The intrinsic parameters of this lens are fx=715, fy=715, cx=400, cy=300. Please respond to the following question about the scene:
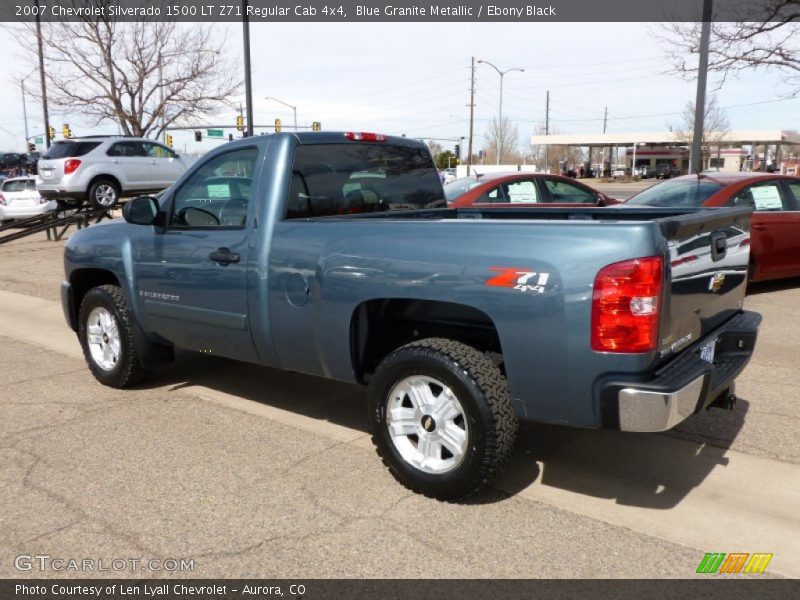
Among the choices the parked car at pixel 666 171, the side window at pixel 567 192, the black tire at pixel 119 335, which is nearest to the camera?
the black tire at pixel 119 335

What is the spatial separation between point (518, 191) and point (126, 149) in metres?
10.5

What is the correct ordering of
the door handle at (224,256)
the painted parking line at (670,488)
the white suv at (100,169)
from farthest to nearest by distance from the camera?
the white suv at (100,169) < the door handle at (224,256) < the painted parking line at (670,488)

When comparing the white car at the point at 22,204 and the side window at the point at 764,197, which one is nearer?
the side window at the point at 764,197

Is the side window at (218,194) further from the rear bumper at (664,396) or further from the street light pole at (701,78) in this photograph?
the street light pole at (701,78)

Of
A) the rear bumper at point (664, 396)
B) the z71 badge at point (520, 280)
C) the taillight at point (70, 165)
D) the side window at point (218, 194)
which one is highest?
the taillight at point (70, 165)

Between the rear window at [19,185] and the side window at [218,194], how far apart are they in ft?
55.9

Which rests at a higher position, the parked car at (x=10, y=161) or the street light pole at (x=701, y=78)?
the street light pole at (x=701, y=78)

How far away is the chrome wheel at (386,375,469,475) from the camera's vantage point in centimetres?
351

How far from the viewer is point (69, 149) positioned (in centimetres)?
1587

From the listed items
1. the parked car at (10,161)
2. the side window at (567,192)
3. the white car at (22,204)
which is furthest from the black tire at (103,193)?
the parked car at (10,161)

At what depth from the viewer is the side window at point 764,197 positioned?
8.71m

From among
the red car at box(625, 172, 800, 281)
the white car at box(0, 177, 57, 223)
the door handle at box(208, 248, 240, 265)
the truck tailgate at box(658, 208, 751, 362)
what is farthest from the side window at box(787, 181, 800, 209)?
the white car at box(0, 177, 57, 223)

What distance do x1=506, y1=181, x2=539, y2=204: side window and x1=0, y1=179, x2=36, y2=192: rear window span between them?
14.9 m

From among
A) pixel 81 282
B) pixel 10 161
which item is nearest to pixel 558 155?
pixel 10 161
